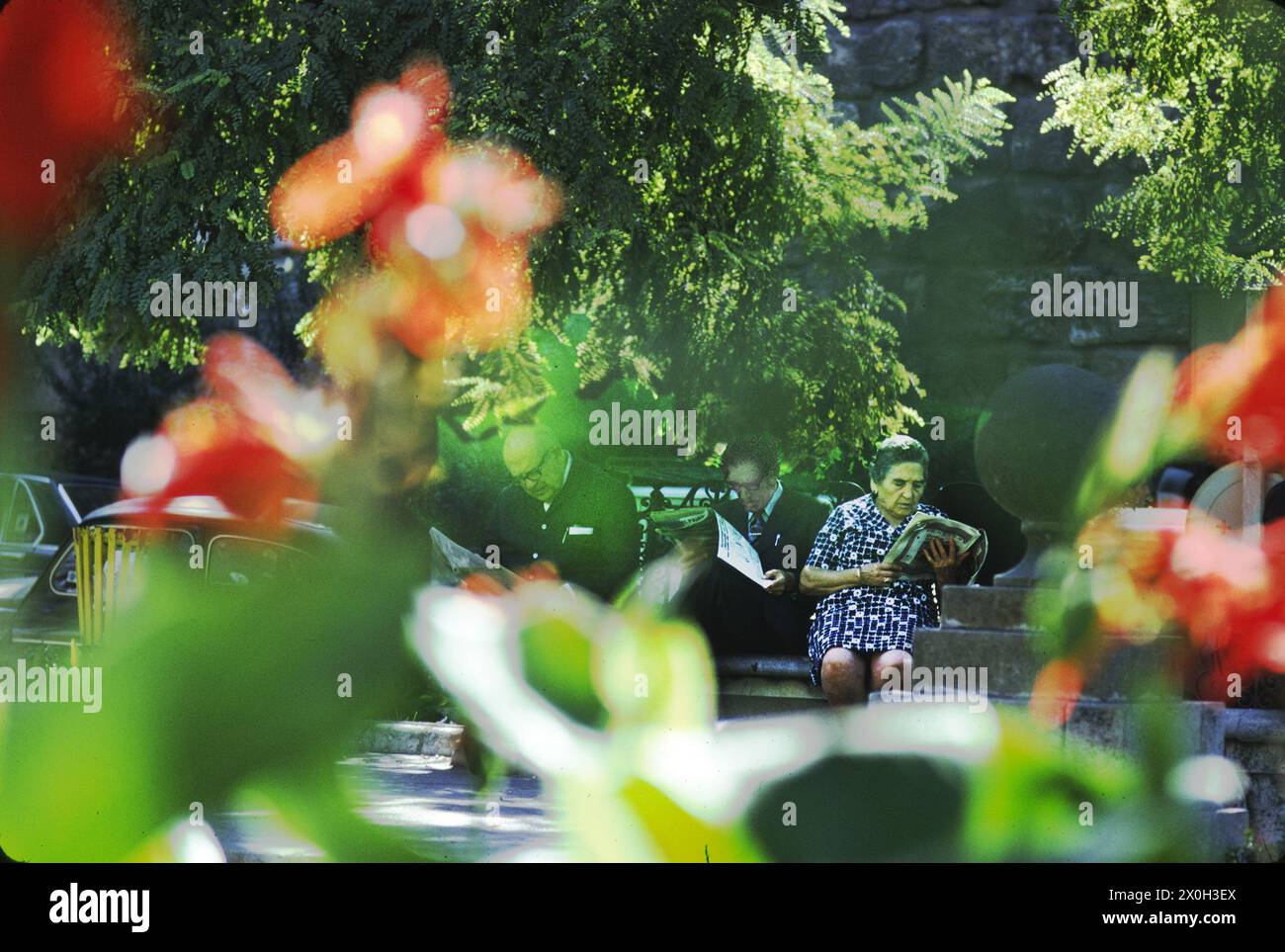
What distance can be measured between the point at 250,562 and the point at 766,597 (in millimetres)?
2550

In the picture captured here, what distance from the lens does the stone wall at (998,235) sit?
1045 centimetres

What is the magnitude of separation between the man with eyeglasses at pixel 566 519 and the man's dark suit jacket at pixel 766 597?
0.45m

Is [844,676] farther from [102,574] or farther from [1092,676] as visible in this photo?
[102,574]

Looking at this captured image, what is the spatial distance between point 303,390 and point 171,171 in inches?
209

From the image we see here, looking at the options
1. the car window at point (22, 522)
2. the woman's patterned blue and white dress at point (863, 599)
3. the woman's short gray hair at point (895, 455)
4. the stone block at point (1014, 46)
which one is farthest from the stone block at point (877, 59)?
the car window at point (22, 522)

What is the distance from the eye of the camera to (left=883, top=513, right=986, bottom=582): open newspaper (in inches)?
263

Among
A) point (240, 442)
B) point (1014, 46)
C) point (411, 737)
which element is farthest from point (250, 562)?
point (1014, 46)

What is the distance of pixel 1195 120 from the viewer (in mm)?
Result: 7543

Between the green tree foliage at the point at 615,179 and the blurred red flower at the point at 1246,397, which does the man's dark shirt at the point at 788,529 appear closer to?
the green tree foliage at the point at 615,179

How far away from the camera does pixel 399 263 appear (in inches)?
282

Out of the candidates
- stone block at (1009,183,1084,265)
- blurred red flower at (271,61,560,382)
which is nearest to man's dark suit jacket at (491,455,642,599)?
blurred red flower at (271,61,560,382)

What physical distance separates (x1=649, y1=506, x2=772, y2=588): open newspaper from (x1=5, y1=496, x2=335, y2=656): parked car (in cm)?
175
